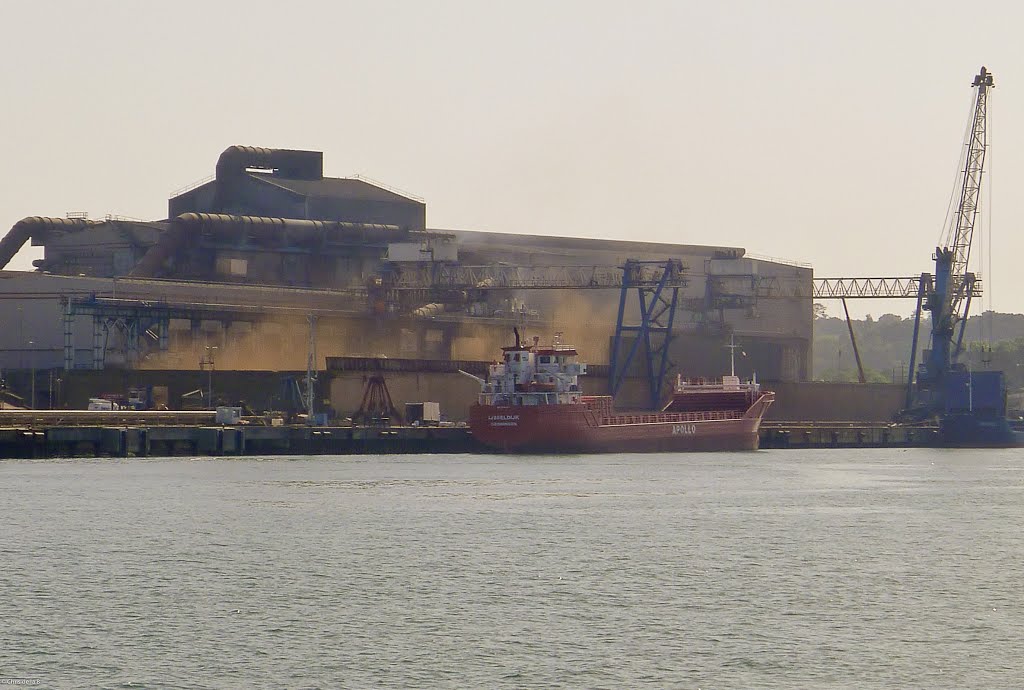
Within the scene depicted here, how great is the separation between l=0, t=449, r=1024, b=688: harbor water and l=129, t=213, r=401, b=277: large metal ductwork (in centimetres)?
6170

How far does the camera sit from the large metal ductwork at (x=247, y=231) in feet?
489

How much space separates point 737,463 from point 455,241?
50.3 meters

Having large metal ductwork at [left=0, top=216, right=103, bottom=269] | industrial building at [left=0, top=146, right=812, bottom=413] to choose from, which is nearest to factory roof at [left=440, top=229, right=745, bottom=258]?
industrial building at [left=0, top=146, right=812, bottom=413]

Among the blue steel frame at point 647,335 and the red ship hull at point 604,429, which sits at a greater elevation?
the blue steel frame at point 647,335

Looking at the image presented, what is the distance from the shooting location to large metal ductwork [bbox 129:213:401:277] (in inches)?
5866

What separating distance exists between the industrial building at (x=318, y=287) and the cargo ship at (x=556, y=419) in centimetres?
2143

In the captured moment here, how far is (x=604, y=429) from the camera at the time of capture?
396ft

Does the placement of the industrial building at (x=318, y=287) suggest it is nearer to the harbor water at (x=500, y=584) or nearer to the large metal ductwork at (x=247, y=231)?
the large metal ductwork at (x=247, y=231)

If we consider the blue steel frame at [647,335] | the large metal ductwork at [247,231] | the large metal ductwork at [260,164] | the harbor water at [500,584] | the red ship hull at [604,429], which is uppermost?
the large metal ductwork at [260,164]

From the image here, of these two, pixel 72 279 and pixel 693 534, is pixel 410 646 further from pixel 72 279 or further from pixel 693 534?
pixel 72 279

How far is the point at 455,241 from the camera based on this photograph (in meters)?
Answer: 156

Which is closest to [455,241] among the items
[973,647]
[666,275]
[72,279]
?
[666,275]

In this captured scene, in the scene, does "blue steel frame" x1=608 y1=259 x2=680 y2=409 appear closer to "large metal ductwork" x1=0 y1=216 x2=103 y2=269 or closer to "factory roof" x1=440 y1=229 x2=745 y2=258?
"factory roof" x1=440 y1=229 x2=745 y2=258

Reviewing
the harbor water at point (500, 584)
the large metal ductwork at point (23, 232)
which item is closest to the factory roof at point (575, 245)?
the large metal ductwork at point (23, 232)
